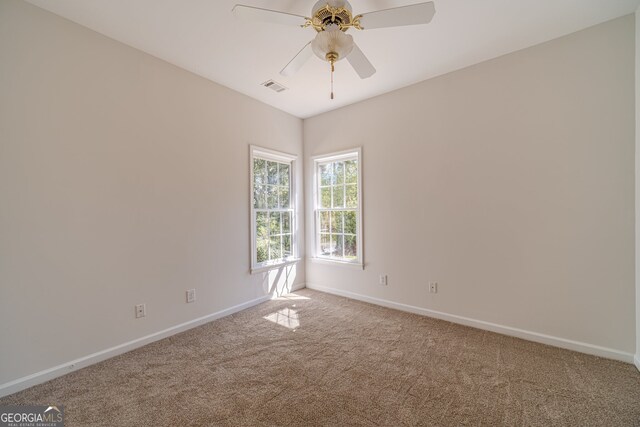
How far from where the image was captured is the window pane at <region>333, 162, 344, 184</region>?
3.93 meters

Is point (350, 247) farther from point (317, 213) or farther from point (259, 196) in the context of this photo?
point (259, 196)

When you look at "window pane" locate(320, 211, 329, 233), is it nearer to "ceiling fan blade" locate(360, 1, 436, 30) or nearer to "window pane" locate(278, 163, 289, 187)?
"window pane" locate(278, 163, 289, 187)

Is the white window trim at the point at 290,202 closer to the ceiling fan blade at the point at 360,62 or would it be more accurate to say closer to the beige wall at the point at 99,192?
the beige wall at the point at 99,192

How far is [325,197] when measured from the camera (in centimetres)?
412

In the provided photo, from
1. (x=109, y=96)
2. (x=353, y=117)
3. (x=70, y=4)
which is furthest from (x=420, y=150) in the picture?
(x=70, y=4)

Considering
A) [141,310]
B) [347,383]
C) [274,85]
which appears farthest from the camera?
[274,85]

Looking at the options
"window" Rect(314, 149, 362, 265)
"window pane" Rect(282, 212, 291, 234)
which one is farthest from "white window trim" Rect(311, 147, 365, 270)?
"window pane" Rect(282, 212, 291, 234)

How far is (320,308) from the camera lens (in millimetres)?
3346

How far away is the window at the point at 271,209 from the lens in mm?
3559

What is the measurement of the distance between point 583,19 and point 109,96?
3.98 meters

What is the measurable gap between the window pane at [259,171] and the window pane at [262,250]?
2.71ft

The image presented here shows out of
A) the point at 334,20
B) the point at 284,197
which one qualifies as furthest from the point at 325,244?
the point at 334,20

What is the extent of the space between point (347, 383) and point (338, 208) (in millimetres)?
2400

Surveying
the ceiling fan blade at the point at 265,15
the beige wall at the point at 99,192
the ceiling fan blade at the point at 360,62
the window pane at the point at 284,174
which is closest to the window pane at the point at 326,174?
the window pane at the point at 284,174
